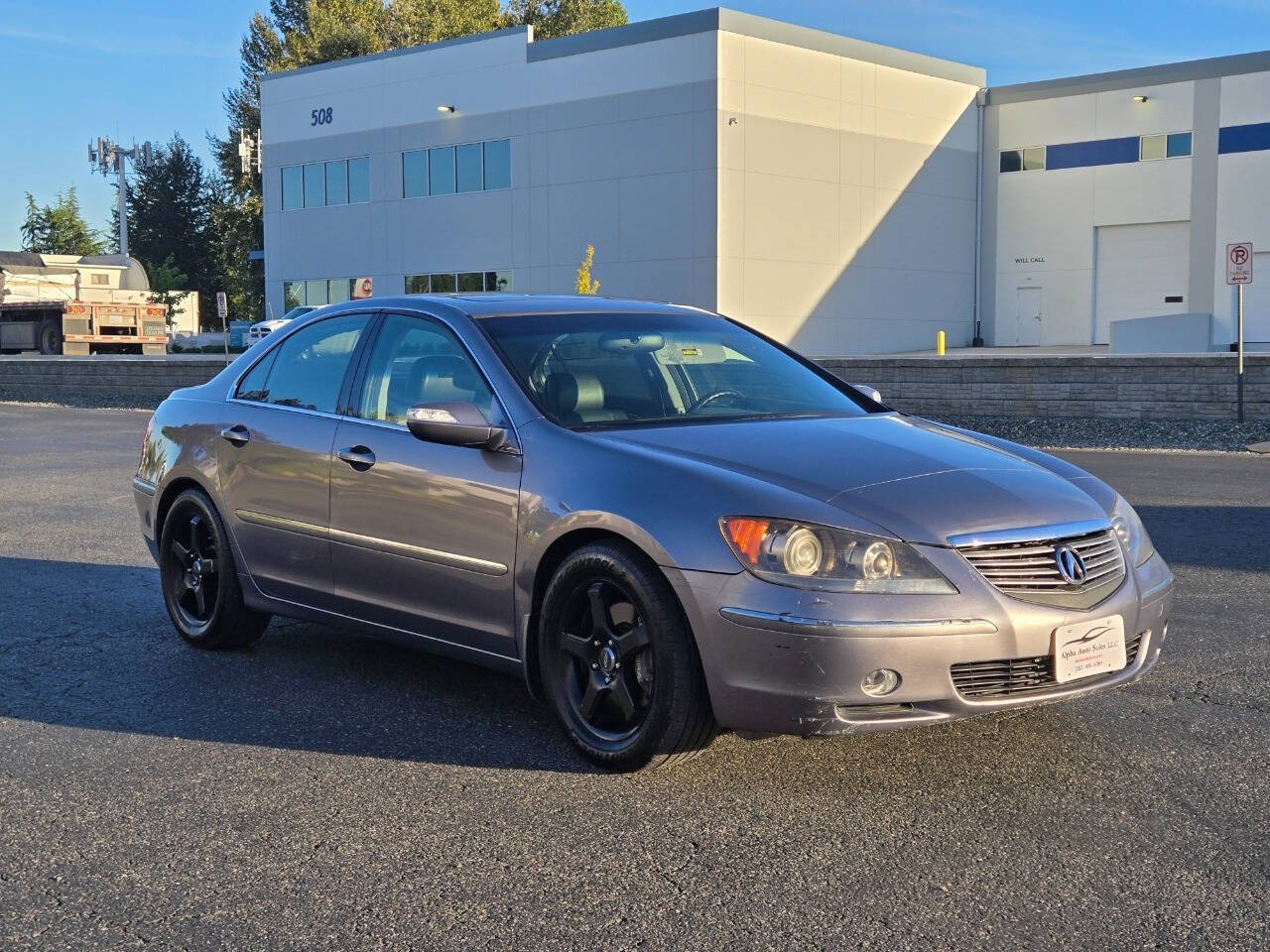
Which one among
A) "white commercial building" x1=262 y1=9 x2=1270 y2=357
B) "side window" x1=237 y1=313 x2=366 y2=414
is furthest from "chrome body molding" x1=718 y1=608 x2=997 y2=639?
"white commercial building" x1=262 y1=9 x2=1270 y2=357

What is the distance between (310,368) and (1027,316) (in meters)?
46.9

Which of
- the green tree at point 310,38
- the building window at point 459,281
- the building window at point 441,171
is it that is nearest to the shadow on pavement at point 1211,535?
the building window at point 459,281

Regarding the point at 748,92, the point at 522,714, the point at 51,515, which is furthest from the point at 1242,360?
the point at 748,92

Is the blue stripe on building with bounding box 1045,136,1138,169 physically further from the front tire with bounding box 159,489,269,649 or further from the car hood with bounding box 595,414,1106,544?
the car hood with bounding box 595,414,1106,544

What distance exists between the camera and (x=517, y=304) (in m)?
5.64

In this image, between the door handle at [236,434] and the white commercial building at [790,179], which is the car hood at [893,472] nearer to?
the door handle at [236,434]

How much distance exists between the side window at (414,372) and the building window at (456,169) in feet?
140

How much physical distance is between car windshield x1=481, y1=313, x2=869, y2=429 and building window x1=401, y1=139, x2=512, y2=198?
140 ft

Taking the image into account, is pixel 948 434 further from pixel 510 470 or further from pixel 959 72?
pixel 959 72

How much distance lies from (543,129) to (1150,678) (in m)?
42.3

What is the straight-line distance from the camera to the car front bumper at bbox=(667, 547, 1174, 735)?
3.98 m

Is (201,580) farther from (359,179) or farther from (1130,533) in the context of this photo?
(359,179)

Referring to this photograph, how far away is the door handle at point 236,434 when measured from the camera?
6.08 m

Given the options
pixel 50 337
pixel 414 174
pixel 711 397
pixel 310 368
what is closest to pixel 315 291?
pixel 414 174
